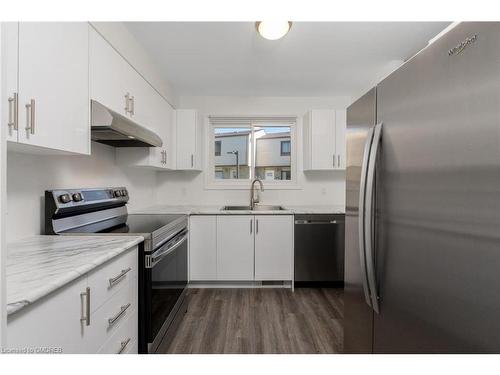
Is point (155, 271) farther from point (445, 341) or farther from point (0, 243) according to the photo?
point (445, 341)

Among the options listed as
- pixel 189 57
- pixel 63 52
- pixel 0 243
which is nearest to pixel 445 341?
pixel 0 243

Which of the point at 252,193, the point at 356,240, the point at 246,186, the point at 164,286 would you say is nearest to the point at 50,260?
the point at 164,286

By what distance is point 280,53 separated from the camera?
7.68 feet

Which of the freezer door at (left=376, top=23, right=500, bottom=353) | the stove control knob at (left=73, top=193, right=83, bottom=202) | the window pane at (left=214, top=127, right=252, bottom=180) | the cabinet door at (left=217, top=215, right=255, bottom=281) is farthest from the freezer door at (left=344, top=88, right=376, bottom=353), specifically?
the window pane at (left=214, top=127, right=252, bottom=180)

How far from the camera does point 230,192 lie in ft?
11.6

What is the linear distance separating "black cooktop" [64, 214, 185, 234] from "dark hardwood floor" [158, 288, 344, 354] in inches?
30.9

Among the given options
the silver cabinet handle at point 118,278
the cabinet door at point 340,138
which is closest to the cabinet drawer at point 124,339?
the silver cabinet handle at point 118,278

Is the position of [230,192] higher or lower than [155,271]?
higher

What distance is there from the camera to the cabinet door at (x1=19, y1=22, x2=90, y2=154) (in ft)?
3.22

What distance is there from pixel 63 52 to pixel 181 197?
244 cm

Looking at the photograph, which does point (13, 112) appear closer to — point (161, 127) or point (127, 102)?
point (127, 102)

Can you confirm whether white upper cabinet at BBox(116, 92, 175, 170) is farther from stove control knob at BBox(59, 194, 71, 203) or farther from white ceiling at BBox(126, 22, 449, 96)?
stove control knob at BBox(59, 194, 71, 203)

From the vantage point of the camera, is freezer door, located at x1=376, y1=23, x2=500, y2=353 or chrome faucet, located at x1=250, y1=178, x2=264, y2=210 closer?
freezer door, located at x1=376, y1=23, x2=500, y2=353

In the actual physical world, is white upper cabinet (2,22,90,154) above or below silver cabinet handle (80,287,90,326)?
above
